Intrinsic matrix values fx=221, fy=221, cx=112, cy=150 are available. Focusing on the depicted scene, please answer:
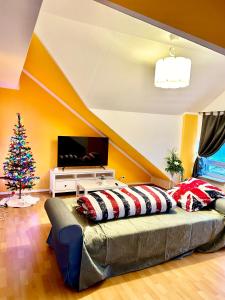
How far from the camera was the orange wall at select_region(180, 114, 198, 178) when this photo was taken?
16.6 feet

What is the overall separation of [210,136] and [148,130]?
1440 mm

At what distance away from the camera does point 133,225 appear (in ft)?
7.27

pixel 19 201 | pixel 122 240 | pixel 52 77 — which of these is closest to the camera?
pixel 122 240

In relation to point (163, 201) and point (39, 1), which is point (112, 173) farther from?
point (39, 1)

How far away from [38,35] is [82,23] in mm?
584

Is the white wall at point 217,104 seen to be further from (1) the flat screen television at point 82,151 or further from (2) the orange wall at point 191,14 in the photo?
(2) the orange wall at point 191,14

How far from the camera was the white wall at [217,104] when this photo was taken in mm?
4609

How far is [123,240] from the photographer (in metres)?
2.07

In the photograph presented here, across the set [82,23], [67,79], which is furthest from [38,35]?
[67,79]

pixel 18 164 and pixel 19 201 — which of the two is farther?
pixel 19 201

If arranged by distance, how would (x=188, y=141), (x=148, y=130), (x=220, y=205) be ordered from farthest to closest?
(x=188, y=141), (x=148, y=130), (x=220, y=205)

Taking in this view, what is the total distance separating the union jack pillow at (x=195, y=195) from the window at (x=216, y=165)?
2.22m

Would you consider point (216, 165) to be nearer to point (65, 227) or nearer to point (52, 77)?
point (52, 77)

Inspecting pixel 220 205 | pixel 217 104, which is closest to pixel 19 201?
pixel 220 205
